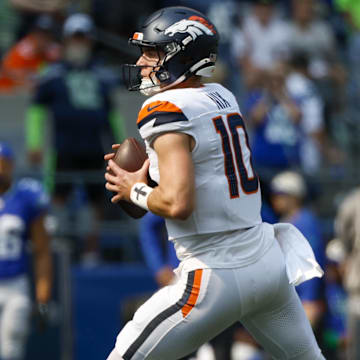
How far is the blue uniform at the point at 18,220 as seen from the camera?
262 inches

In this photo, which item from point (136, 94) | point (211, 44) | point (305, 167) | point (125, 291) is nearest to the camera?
point (211, 44)

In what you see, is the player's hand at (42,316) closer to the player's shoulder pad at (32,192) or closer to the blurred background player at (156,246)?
the player's shoulder pad at (32,192)

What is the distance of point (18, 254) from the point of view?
6.69 meters

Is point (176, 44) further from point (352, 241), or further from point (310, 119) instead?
point (310, 119)

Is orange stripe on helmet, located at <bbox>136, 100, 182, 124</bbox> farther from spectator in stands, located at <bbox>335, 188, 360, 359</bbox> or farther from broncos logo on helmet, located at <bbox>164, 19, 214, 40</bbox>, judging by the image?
spectator in stands, located at <bbox>335, 188, 360, 359</bbox>

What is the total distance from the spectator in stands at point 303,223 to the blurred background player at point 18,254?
1829 mm

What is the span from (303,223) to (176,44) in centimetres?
341

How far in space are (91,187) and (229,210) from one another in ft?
14.4

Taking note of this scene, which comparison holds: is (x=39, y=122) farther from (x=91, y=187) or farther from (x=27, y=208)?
(x=27, y=208)

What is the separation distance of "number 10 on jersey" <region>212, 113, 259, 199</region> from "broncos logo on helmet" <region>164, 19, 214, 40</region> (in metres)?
0.36

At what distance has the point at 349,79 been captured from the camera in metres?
9.30

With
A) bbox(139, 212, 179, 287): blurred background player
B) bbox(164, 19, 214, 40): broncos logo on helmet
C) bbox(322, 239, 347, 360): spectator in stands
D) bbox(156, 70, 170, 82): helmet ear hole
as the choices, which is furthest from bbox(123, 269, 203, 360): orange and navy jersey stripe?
bbox(322, 239, 347, 360): spectator in stands

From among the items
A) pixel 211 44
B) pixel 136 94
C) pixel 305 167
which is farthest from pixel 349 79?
pixel 211 44

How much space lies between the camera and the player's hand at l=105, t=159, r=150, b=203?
354 centimetres
